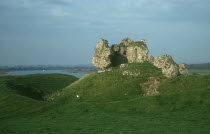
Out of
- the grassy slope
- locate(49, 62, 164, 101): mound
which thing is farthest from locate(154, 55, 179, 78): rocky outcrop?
the grassy slope

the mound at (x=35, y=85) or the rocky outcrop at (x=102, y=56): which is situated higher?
the rocky outcrop at (x=102, y=56)

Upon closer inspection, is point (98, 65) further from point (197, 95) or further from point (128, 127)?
point (128, 127)

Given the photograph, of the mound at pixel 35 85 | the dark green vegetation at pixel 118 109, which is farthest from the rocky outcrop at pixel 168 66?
the mound at pixel 35 85

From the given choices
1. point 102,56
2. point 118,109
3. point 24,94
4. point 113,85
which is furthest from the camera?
point 102,56

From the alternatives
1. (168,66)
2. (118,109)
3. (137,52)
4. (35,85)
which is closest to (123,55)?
(137,52)

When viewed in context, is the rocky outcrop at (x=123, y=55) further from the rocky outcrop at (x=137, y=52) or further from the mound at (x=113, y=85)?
the mound at (x=113, y=85)

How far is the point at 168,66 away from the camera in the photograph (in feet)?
179

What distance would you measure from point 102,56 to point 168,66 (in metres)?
19.6

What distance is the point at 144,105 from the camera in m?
35.9

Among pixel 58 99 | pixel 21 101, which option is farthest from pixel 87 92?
pixel 21 101

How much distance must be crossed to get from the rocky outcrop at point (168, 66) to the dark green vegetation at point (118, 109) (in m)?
1.47

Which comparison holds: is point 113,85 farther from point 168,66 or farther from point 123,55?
point 123,55

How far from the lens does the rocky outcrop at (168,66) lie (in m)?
53.4

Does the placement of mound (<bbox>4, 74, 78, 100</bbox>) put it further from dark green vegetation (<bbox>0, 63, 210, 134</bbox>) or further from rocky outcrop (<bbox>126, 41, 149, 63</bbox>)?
rocky outcrop (<bbox>126, 41, 149, 63</bbox>)
